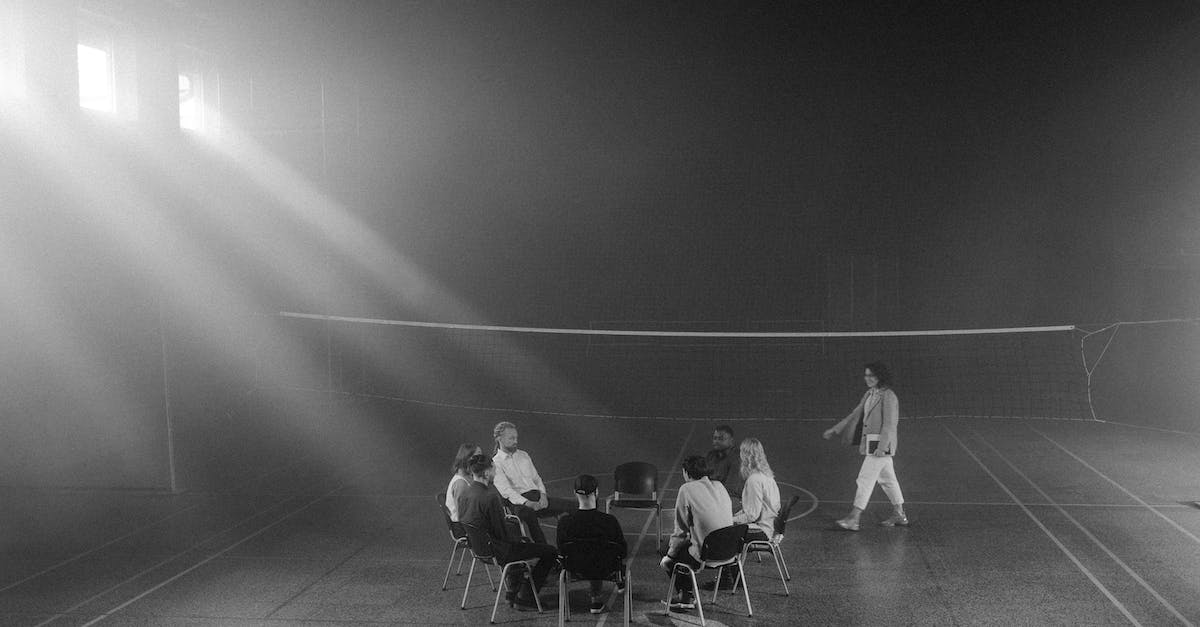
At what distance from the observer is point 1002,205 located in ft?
62.7

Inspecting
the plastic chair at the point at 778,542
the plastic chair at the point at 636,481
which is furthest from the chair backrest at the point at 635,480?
the plastic chair at the point at 778,542

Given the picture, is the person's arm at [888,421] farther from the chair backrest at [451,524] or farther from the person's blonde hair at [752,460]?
the chair backrest at [451,524]

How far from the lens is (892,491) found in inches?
384

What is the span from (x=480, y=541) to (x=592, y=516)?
0.88 meters

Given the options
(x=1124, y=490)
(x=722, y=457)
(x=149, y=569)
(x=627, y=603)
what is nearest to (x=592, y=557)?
(x=627, y=603)

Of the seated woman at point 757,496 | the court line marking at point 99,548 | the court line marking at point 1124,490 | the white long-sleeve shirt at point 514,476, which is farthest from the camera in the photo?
the court line marking at point 1124,490

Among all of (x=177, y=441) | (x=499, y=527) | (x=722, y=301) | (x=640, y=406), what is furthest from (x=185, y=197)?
(x=722, y=301)

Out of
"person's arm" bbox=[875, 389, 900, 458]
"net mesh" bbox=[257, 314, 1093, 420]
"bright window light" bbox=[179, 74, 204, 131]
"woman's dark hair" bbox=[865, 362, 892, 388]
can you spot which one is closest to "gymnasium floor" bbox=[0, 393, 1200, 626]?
"person's arm" bbox=[875, 389, 900, 458]

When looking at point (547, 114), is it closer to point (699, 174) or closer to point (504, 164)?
point (504, 164)

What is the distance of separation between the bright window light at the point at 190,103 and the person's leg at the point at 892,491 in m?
14.7

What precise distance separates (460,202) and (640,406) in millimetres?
6295

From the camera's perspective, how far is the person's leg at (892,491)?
31.7ft

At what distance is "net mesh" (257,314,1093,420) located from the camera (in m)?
17.6

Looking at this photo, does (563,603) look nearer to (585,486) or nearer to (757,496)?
(585,486)
